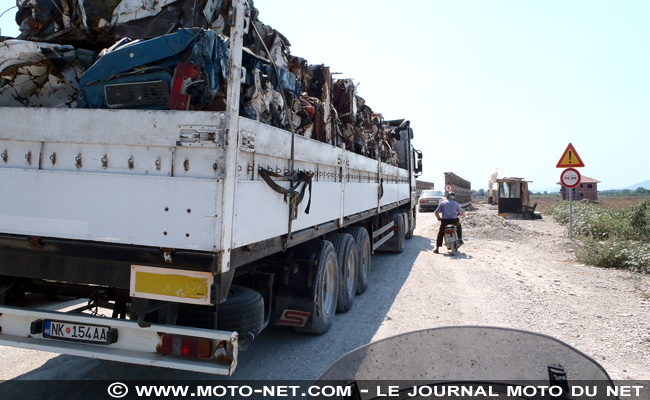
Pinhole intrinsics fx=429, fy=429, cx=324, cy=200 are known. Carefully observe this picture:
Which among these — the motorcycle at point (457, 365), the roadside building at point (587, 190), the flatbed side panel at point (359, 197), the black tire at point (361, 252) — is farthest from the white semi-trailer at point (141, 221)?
the roadside building at point (587, 190)

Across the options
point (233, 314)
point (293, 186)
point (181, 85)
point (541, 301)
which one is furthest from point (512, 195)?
point (181, 85)

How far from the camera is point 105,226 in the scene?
259 centimetres

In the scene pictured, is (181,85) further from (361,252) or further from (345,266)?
(361,252)

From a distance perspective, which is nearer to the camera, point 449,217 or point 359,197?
point 359,197

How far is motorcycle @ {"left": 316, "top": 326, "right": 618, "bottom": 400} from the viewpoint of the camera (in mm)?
1623

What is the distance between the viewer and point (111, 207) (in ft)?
8.50

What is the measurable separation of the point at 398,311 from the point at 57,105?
435cm

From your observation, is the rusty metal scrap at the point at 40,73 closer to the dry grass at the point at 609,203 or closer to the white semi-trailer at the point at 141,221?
the white semi-trailer at the point at 141,221

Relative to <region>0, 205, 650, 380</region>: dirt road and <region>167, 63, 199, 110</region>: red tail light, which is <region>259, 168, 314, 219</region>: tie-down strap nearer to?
<region>167, 63, 199, 110</region>: red tail light

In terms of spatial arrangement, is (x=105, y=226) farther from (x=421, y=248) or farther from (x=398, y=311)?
(x=421, y=248)

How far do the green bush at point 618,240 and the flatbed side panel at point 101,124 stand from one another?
336 inches

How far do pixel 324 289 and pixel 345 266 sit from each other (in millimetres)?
783

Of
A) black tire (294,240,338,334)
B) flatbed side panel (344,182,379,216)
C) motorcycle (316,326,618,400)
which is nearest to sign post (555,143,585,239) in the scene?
flatbed side panel (344,182,379,216)

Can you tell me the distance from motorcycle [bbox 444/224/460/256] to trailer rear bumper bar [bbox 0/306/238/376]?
27.6 ft
